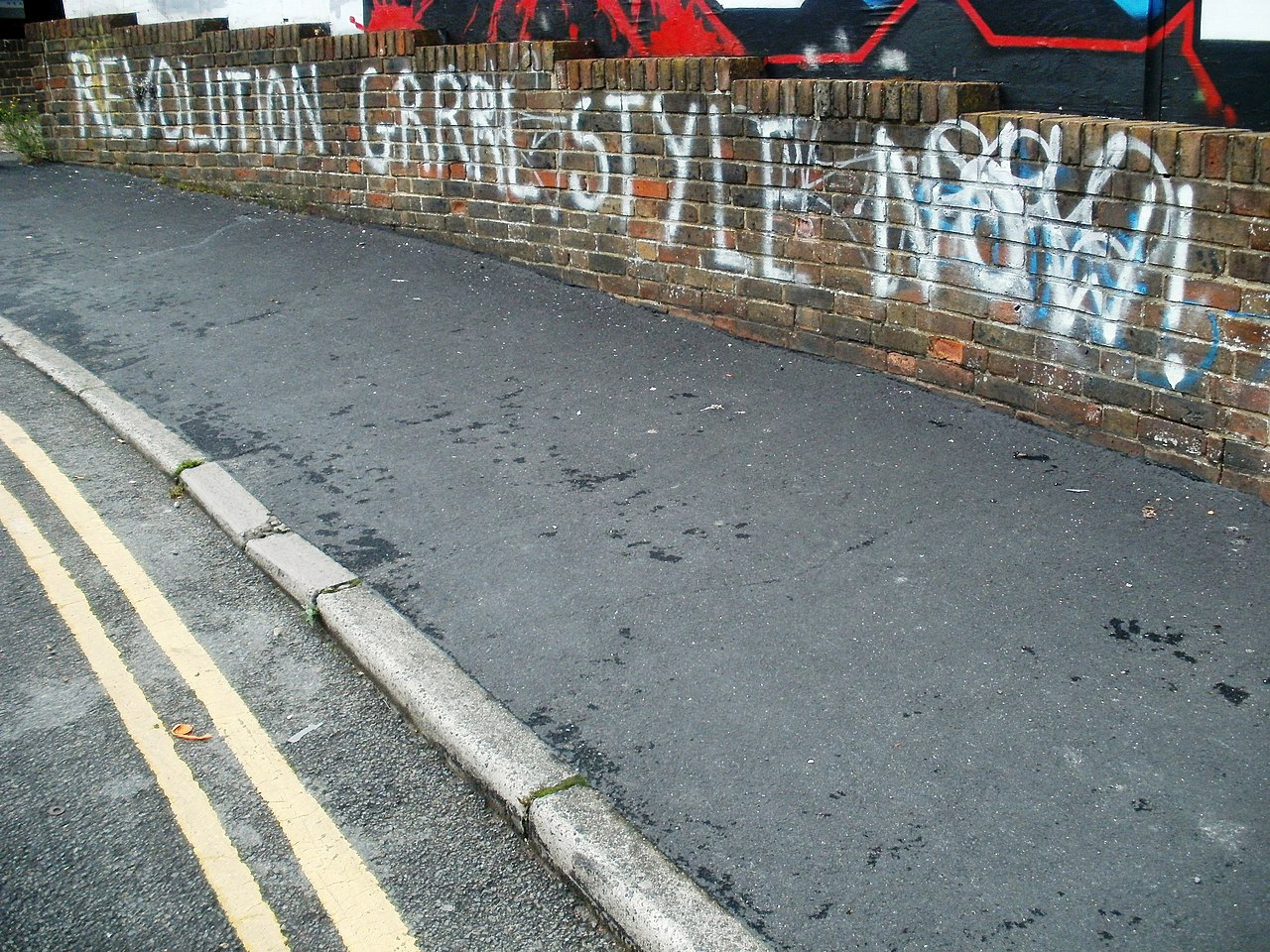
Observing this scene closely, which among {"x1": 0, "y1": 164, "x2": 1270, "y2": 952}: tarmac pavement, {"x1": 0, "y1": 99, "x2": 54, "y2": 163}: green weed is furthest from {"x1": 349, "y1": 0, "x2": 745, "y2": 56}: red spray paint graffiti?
{"x1": 0, "y1": 99, "x2": 54, "y2": 163}: green weed

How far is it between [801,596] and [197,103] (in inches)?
386

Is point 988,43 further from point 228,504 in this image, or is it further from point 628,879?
point 628,879

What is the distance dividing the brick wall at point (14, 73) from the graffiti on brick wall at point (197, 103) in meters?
3.33

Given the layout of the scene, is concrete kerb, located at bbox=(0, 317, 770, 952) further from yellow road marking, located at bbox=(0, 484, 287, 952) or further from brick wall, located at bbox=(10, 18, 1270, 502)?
brick wall, located at bbox=(10, 18, 1270, 502)

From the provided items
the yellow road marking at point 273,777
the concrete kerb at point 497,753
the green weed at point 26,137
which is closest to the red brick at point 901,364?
the concrete kerb at point 497,753

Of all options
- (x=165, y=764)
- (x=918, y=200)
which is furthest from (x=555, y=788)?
(x=918, y=200)

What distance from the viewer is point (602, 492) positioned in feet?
17.7

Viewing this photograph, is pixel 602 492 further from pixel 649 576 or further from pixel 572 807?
pixel 572 807

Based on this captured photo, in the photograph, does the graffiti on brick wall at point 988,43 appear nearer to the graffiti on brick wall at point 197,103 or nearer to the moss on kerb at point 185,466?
the graffiti on brick wall at point 197,103

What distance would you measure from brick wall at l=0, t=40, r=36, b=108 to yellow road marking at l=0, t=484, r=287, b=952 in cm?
1313

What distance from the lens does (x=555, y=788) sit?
134 inches

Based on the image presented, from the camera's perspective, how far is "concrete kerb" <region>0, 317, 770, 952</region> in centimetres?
295

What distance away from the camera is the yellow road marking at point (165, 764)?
314 cm

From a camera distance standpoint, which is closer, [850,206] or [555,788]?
[555,788]
